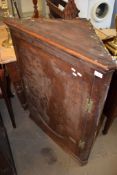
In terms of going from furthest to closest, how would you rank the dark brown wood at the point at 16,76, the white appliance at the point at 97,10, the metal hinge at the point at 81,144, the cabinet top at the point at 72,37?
the white appliance at the point at 97,10
the dark brown wood at the point at 16,76
the metal hinge at the point at 81,144
the cabinet top at the point at 72,37

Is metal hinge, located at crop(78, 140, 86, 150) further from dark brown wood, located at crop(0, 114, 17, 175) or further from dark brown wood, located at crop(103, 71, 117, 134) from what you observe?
dark brown wood, located at crop(0, 114, 17, 175)

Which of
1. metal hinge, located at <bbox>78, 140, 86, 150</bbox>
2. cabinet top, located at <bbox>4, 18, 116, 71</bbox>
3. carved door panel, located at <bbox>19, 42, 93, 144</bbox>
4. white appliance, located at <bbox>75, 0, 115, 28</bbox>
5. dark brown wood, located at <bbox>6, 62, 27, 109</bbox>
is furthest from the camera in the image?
white appliance, located at <bbox>75, 0, 115, 28</bbox>

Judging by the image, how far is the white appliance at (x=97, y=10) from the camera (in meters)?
2.85

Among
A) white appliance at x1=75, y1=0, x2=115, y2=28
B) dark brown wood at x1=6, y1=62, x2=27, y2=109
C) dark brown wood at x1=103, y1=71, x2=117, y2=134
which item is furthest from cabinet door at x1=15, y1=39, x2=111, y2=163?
white appliance at x1=75, y1=0, x2=115, y2=28

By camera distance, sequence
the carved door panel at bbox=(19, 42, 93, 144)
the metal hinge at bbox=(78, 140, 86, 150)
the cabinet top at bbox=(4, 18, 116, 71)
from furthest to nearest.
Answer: the metal hinge at bbox=(78, 140, 86, 150), the carved door panel at bbox=(19, 42, 93, 144), the cabinet top at bbox=(4, 18, 116, 71)

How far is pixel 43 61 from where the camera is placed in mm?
1124

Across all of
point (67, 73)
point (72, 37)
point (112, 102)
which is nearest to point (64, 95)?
point (67, 73)

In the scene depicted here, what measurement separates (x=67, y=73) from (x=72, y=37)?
0.65 ft

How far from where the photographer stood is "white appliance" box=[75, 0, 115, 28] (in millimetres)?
2849

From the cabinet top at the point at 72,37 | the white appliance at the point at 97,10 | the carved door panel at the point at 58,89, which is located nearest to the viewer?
the cabinet top at the point at 72,37

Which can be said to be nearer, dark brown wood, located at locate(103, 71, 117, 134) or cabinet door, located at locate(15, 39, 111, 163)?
cabinet door, located at locate(15, 39, 111, 163)

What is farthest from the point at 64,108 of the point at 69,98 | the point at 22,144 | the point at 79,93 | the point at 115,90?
the point at 22,144

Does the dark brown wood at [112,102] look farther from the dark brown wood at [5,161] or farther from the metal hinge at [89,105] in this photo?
the dark brown wood at [5,161]

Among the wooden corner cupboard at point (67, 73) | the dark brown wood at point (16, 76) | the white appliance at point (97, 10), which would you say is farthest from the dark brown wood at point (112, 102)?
the white appliance at point (97, 10)
